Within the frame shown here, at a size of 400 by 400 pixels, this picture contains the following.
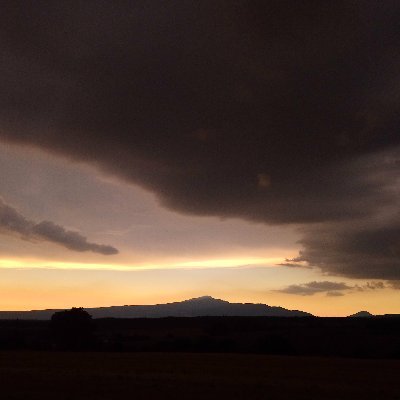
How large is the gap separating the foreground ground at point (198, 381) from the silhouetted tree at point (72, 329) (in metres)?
48.3

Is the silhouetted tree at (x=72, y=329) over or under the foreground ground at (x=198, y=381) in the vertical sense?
over

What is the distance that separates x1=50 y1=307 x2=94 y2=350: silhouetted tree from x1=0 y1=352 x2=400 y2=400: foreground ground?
4828 cm

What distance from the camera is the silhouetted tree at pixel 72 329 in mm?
101688

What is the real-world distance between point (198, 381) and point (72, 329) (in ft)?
237

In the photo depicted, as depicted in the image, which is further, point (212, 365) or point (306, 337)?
point (306, 337)

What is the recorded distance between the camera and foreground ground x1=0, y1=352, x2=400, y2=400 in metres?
31.3

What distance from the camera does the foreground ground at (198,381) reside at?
3131 centimetres

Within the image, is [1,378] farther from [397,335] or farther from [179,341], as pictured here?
[397,335]

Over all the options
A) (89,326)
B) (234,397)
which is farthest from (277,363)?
(89,326)

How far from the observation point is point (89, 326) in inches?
4114

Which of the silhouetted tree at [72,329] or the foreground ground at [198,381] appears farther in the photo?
the silhouetted tree at [72,329]

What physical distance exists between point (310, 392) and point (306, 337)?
11123cm

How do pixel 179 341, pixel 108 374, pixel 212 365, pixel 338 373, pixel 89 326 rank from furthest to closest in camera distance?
pixel 89 326 < pixel 179 341 < pixel 212 365 < pixel 338 373 < pixel 108 374

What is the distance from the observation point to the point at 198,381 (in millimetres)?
37750
